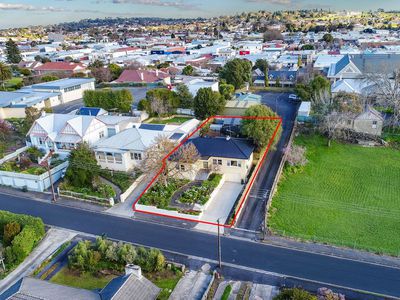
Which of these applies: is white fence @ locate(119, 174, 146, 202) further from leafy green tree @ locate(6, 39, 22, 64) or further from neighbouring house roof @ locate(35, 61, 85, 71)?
leafy green tree @ locate(6, 39, 22, 64)

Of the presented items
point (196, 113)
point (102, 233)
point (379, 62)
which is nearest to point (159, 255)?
point (102, 233)

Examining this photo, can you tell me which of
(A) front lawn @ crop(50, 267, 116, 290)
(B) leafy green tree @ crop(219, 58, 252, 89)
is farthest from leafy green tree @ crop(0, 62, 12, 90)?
(A) front lawn @ crop(50, 267, 116, 290)

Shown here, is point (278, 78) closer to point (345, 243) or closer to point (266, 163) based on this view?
point (266, 163)

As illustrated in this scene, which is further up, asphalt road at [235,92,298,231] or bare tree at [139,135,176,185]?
bare tree at [139,135,176,185]

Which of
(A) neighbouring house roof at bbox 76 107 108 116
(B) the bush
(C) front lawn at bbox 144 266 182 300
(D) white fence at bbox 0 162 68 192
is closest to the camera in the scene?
(C) front lawn at bbox 144 266 182 300

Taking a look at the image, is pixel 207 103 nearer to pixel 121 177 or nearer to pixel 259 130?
pixel 259 130

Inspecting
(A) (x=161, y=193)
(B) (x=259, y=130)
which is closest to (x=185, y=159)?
Answer: (A) (x=161, y=193)
